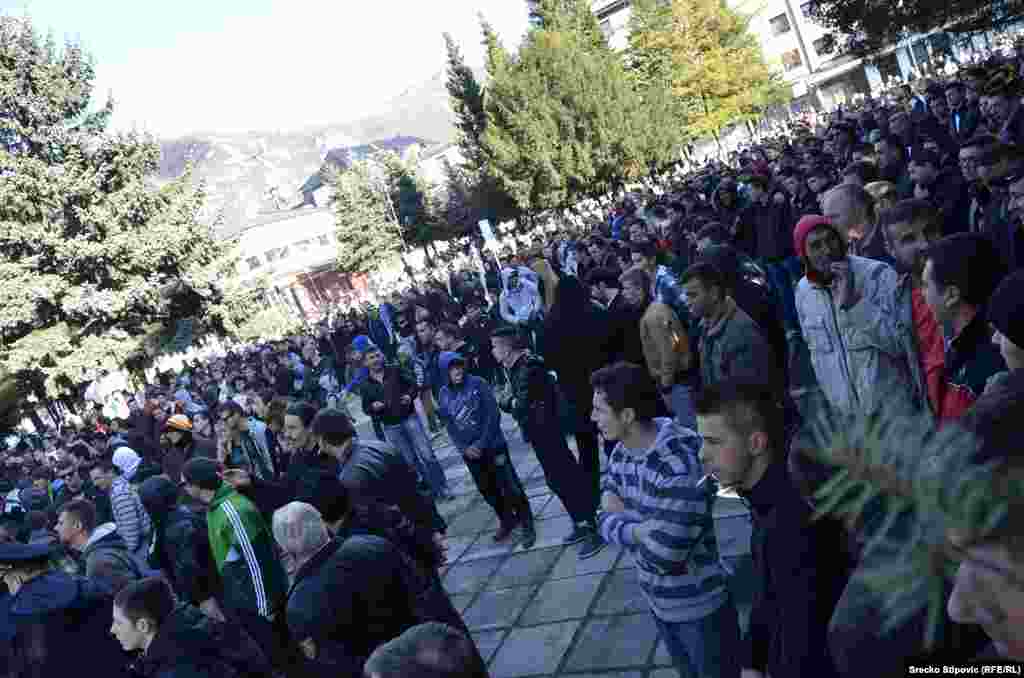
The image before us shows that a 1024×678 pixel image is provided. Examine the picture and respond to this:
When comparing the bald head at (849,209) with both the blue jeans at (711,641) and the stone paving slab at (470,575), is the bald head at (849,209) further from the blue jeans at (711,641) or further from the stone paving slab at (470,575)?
the stone paving slab at (470,575)

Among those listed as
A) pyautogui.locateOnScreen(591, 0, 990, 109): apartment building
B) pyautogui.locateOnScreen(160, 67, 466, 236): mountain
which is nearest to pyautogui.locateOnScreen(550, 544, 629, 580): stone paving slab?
pyautogui.locateOnScreen(591, 0, 990, 109): apartment building

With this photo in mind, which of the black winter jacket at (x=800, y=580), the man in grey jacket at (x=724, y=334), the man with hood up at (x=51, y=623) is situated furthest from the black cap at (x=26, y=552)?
the black winter jacket at (x=800, y=580)

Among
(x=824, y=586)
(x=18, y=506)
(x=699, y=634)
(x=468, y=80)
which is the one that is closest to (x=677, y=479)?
(x=699, y=634)

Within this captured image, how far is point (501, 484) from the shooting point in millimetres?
6879

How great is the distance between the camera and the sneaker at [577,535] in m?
6.41

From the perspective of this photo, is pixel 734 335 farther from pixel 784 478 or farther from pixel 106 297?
pixel 106 297

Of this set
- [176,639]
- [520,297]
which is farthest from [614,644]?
[520,297]

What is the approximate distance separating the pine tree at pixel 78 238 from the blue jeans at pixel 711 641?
99.7 ft

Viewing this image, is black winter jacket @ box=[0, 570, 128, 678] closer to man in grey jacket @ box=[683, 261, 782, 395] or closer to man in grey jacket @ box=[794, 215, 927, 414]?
man in grey jacket @ box=[683, 261, 782, 395]

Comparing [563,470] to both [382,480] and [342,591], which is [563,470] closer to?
[382,480]

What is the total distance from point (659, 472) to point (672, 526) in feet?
0.73

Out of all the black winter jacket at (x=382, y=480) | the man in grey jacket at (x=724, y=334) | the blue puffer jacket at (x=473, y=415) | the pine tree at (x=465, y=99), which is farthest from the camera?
the pine tree at (x=465, y=99)

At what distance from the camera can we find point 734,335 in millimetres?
4367

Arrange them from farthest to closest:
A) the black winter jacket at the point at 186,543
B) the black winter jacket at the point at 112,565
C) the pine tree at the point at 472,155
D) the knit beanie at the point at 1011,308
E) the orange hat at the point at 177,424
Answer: the pine tree at the point at 472,155, the orange hat at the point at 177,424, the black winter jacket at the point at 112,565, the black winter jacket at the point at 186,543, the knit beanie at the point at 1011,308
